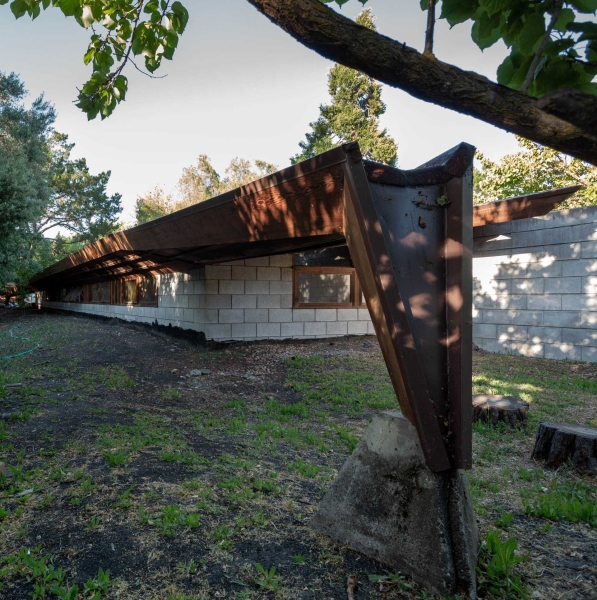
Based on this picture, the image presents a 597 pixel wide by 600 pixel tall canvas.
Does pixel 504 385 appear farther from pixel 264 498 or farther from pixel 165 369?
pixel 165 369

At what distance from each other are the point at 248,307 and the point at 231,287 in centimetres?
63

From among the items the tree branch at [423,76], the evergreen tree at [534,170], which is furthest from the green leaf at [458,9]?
the evergreen tree at [534,170]

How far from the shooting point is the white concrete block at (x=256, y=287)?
32.4ft

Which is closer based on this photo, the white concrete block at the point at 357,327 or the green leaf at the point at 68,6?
the green leaf at the point at 68,6

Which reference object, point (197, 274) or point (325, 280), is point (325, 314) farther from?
point (197, 274)

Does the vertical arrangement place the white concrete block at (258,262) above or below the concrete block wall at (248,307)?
above

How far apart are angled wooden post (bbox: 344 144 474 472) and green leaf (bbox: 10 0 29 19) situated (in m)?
2.23

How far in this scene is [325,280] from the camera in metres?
11.0

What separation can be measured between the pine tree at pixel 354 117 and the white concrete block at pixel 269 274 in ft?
54.5

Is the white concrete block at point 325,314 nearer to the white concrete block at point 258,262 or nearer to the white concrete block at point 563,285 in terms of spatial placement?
the white concrete block at point 258,262

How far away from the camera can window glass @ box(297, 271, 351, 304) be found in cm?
1072

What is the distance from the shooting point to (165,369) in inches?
303

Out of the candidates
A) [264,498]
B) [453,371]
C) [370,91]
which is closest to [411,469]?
[453,371]

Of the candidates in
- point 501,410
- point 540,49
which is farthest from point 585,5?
point 501,410
